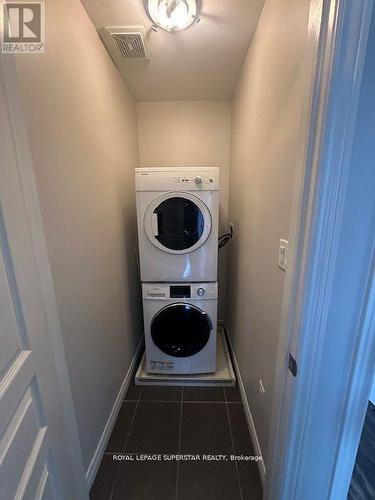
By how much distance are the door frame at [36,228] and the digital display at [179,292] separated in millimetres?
929

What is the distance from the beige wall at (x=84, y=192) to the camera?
0.87 meters

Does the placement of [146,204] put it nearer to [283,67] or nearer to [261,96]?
[261,96]

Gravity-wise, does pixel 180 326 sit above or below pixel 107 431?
above

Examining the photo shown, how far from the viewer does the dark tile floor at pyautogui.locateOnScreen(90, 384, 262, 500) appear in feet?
3.77

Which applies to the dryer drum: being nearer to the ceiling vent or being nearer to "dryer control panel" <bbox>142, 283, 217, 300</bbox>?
"dryer control panel" <bbox>142, 283, 217, 300</bbox>

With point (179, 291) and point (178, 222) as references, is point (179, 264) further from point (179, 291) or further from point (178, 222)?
point (178, 222)

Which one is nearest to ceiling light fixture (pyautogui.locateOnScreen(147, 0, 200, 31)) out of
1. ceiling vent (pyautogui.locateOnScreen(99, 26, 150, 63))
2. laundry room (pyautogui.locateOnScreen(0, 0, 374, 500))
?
laundry room (pyautogui.locateOnScreen(0, 0, 374, 500))

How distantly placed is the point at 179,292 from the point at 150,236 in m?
0.49

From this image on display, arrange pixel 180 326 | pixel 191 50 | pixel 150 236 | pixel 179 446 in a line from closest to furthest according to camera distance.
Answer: pixel 179 446
pixel 191 50
pixel 150 236
pixel 180 326

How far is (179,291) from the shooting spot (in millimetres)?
1706

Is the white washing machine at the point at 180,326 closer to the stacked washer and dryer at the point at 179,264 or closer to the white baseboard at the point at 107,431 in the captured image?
the stacked washer and dryer at the point at 179,264

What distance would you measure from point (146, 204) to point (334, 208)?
1.25 meters

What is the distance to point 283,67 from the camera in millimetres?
902

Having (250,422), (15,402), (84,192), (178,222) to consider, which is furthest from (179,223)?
(250,422)
